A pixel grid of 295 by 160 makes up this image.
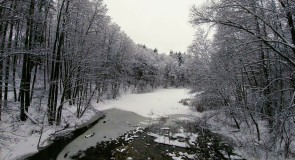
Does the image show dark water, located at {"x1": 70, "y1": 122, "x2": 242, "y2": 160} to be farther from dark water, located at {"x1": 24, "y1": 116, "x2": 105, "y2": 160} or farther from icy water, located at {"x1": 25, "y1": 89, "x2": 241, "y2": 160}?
dark water, located at {"x1": 24, "y1": 116, "x2": 105, "y2": 160}

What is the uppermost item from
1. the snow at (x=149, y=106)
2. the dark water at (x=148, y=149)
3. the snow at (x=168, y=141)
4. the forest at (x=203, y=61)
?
the forest at (x=203, y=61)

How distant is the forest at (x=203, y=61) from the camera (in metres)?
4.35

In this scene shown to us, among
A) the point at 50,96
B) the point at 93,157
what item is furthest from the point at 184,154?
the point at 50,96

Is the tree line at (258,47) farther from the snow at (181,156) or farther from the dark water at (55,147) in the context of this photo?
the dark water at (55,147)

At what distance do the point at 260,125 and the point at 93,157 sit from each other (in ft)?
32.2

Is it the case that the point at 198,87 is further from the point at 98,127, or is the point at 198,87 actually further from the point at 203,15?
the point at 98,127

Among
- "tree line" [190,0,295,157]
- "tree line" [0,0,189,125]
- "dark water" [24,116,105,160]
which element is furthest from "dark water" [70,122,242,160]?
"tree line" [0,0,189,125]

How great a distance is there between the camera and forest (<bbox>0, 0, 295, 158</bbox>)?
4348mm

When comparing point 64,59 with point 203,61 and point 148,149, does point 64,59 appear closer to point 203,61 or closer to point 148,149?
point 148,149

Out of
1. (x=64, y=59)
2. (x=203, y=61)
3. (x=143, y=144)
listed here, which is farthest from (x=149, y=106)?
(x=64, y=59)

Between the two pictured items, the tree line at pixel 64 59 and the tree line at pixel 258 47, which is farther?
the tree line at pixel 64 59

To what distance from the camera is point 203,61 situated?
1093 cm

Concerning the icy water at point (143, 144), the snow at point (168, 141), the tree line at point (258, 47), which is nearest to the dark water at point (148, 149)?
the icy water at point (143, 144)

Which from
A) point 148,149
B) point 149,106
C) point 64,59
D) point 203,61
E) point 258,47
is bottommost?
point 148,149
